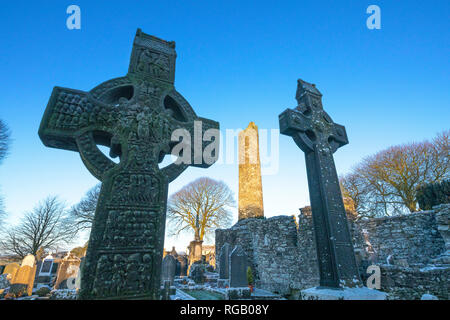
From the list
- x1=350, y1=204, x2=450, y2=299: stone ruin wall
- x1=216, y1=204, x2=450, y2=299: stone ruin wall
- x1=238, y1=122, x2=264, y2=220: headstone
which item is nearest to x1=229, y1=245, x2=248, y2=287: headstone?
x1=216, y1=204, x2=450, y2=299: stone ruin wall

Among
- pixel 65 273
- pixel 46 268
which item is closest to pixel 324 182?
pixel 65 273

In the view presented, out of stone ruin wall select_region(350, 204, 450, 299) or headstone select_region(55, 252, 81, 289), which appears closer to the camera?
stone ruin wall select_region(350, 204, 450, 299)

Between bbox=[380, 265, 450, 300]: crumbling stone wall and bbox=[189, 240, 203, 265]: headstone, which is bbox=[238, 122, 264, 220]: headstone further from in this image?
bbox=[380, 265, 450, 300]: crumbling stone wall

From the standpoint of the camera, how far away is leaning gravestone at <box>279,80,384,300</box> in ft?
10.6

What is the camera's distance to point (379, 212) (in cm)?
1948

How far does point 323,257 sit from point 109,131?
11.6ft

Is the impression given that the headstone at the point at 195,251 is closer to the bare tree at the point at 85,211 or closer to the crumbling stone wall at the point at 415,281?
the bare tree at the point at 85,211

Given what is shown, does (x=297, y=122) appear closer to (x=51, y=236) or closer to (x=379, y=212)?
(x=379, y=212)

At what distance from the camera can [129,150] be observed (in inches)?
93.4

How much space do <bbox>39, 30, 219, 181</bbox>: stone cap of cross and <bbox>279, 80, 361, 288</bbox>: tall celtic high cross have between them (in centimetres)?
196

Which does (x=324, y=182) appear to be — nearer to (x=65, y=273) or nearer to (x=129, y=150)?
(x=129, y=150)

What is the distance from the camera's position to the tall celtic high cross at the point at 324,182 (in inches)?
127

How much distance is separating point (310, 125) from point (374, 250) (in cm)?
870
